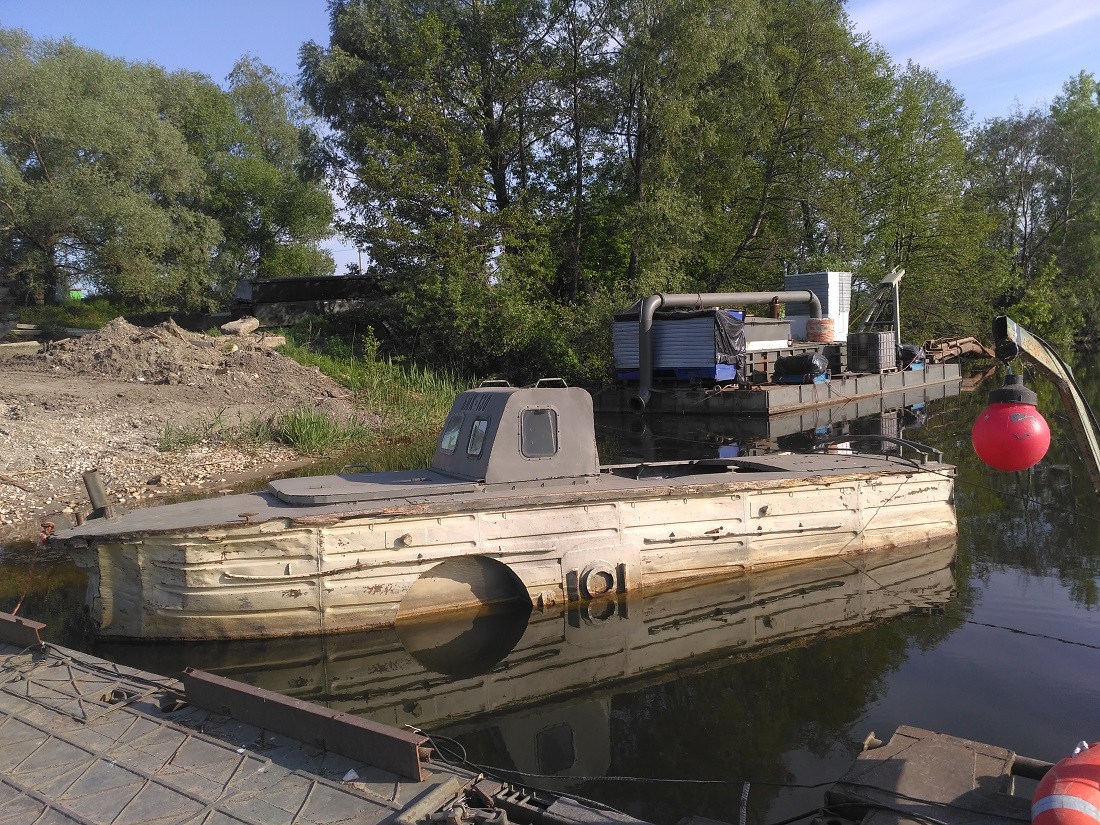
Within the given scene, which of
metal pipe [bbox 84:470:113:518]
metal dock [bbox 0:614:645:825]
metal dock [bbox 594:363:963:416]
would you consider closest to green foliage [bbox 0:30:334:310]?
metal dock [bbox 594:363:963:416]

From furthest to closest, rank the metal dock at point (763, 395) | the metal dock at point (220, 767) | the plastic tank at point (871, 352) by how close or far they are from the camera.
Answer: the plastic tank at point (871, 352) < the metal dock at point (763, 395) < the metal dock at point (220, 767)

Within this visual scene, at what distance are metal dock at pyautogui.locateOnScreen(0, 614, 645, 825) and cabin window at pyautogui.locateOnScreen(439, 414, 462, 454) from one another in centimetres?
458

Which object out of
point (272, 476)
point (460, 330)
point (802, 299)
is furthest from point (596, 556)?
point (802, 299)

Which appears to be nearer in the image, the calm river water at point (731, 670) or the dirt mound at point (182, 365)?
the calm river water at point (731, 670)

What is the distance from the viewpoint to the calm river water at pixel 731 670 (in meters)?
6.79

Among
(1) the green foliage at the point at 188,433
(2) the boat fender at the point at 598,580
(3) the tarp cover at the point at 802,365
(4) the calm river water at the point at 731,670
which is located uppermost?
(3) the tarp cover at the point at 802,365

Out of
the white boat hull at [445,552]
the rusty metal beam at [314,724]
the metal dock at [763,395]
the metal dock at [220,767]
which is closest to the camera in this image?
the metal dock at [220,767]

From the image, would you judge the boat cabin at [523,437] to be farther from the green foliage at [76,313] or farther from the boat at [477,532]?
the green foliage at [76,313]

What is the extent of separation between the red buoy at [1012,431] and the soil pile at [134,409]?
1222 cm

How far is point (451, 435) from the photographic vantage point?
10.9 metres

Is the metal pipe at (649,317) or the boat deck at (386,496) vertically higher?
the metal pipe at (649,317)

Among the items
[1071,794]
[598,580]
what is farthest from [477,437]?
[1071,794]

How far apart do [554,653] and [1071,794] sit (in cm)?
579

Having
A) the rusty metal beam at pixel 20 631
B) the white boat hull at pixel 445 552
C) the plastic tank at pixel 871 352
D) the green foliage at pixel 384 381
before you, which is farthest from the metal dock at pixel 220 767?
the plastic tank at pixel 871 352
